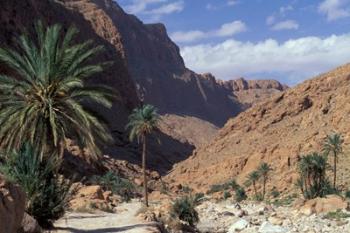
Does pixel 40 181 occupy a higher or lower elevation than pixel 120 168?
higher

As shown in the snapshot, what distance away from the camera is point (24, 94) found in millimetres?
20312

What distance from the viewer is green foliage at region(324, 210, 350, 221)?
32.5m

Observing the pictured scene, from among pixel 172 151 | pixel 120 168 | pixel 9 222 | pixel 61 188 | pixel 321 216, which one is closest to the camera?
pixel 9 222

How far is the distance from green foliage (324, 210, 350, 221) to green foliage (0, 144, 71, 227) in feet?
63.6

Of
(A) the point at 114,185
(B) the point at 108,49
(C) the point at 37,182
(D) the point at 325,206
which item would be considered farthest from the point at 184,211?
(B) the point at 108,49

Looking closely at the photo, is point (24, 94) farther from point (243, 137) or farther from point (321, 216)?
point (243, 137)

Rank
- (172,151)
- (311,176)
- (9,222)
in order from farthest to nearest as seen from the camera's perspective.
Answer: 1. (172,151)
2. (311,176)
3. (9,222)

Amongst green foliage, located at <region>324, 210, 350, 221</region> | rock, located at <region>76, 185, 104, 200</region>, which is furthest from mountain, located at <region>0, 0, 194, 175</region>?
green foliage, located at <region>324, 210, 350, 221</region>

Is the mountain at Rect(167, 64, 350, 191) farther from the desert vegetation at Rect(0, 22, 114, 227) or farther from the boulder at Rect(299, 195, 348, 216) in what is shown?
the desert vegetation at Rect(0, 22, 114, 227)

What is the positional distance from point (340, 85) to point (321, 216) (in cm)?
6416

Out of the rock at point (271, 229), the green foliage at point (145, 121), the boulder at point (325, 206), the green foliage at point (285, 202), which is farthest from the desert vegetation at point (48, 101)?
the green foliage at point (285, 202)

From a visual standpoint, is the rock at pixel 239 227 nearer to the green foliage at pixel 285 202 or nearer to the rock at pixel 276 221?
the rock at pixel 276 221

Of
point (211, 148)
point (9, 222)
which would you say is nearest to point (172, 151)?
point (211, 148)

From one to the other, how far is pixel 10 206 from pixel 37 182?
4817 mm
